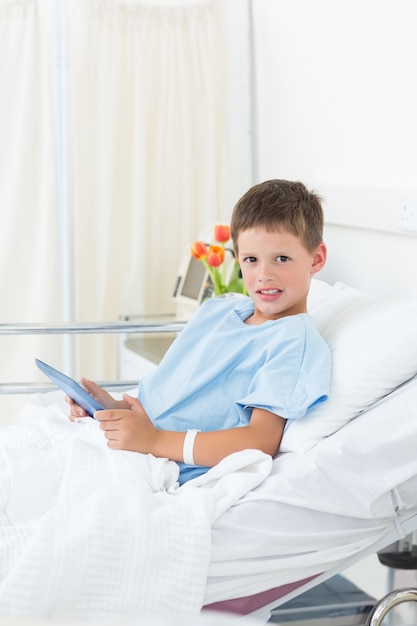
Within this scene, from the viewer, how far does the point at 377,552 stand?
5.85 feet

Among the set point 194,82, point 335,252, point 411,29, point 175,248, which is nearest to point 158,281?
point 175,248

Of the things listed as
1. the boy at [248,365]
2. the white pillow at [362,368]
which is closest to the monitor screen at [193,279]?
the boy at [248,365]

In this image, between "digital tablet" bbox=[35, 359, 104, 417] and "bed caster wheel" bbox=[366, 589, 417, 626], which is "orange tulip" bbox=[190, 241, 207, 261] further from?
"bed caster wheel" bbox=[366, 589, 417, 626]

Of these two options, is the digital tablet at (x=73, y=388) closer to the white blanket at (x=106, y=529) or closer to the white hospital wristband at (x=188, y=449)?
the white blanket at (x=106, y=529)

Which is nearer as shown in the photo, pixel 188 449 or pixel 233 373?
pixel 188 449

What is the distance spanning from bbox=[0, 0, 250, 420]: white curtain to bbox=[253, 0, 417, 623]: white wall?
0.31 m

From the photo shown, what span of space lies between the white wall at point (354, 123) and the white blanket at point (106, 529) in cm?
52

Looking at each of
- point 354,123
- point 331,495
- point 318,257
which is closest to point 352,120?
point 354,123

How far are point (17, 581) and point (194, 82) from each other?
2.47 m

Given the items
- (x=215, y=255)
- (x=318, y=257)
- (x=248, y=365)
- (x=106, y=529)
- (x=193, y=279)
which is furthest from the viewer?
(x=193, y=279)

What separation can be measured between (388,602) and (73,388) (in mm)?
731

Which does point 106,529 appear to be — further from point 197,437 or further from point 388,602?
point 388,602

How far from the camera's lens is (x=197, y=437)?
5.90 feet

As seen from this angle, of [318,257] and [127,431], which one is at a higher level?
[318,257]
